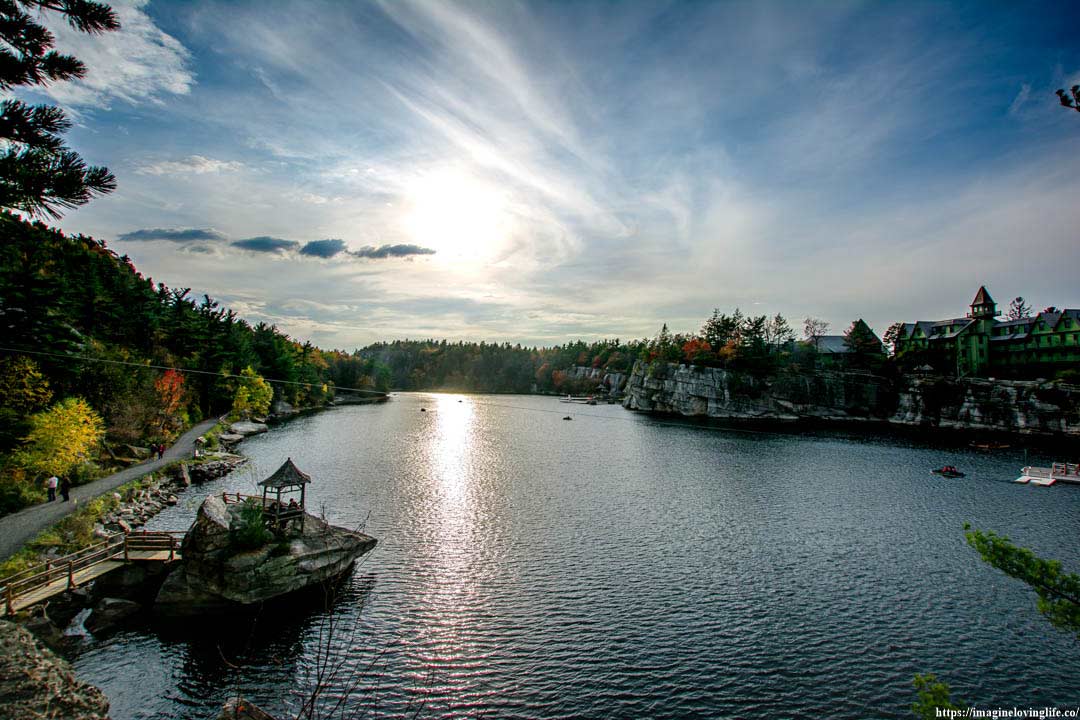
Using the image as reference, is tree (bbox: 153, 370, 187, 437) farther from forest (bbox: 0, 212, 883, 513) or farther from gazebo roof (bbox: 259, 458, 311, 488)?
gazebo roof (bbox: 259, 458, 311, 488)

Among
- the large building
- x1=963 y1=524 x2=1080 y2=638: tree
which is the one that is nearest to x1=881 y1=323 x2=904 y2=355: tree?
the large building

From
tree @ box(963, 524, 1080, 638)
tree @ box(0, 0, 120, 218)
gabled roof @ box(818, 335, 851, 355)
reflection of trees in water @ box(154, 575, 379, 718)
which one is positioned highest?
gabled roof @ box(818, 335, 851, 355)

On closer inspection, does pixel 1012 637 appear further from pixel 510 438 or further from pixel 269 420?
pixel 269 420

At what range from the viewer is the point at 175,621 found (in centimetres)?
2319

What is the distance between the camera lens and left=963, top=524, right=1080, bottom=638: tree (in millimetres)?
10789

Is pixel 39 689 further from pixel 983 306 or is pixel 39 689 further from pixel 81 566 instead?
pixel 983 306

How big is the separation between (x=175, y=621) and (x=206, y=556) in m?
3.00

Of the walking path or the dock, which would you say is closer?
the walking path

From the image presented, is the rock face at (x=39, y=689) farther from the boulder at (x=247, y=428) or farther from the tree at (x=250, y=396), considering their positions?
the tree at (x=250, y=396)

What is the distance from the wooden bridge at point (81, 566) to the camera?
21453mm

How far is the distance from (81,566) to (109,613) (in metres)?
4.11

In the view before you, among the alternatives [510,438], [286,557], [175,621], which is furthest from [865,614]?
[510,438]

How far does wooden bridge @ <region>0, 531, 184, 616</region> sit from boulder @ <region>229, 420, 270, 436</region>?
5180 centimetres

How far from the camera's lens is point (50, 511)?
3078cm
